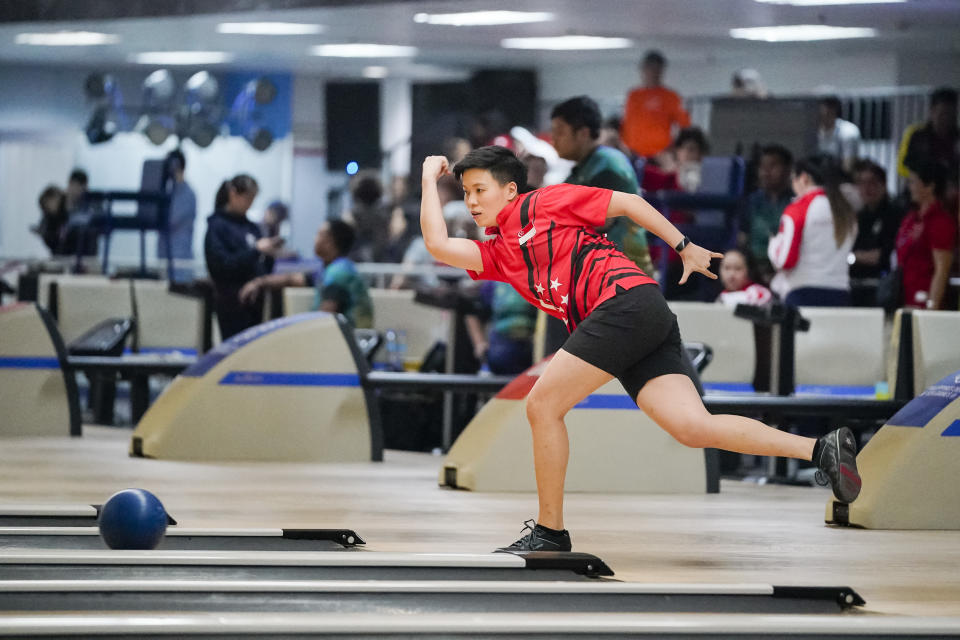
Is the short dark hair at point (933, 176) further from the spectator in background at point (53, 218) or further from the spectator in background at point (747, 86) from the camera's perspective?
the spectator in background at point (53, 218)

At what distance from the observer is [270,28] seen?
1284 centimetres

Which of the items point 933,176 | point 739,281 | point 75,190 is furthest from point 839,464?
point 75,190

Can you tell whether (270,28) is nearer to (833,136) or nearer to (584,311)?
Answer: (833,136)

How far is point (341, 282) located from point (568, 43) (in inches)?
247

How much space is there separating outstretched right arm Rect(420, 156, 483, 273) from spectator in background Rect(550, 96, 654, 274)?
6.67 ft

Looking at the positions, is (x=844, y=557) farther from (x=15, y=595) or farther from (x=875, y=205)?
(x=875, y=205)

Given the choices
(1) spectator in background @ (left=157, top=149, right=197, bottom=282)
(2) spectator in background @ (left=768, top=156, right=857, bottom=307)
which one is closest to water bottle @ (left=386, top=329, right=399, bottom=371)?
(2) spectator in background @ (left=768, top=156, right=857, bottom=307)

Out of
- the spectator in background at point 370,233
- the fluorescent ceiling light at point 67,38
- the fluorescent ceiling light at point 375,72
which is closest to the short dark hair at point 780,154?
the spectator in background at point 370,233

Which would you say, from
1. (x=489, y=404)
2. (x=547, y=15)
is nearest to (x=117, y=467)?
(x=489, y=404)

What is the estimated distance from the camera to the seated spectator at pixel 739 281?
757cm

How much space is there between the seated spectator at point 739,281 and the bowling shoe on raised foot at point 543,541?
3.95m

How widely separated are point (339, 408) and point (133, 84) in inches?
421

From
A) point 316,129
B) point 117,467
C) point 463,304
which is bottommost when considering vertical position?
point 117,467

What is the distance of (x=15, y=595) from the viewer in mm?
2875
